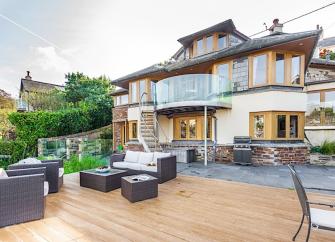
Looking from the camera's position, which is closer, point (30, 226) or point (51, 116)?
point (30, 226)

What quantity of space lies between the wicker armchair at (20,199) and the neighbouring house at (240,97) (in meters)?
7.08

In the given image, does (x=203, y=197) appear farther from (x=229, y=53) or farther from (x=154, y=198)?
(x=229, y=53)

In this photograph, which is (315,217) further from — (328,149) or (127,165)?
(328,149)

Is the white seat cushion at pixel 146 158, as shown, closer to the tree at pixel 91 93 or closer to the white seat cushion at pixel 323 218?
the white seat cushion at pixel 323 218

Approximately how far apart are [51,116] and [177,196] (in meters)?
13.7

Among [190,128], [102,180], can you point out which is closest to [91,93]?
[190,128]

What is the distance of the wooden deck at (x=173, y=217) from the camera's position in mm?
2869

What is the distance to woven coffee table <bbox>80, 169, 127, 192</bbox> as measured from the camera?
5.02 m

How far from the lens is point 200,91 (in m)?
9.64

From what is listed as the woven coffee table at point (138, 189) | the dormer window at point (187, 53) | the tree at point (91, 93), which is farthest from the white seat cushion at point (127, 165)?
the tree at point (91, 93)

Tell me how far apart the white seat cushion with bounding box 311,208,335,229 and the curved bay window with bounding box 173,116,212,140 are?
27.8 ft

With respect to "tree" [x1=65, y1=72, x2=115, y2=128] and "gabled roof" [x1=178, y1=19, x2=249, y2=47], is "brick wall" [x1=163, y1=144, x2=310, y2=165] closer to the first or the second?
"gabled roof" [x1=178, y1=19, x2=249, y2=47]

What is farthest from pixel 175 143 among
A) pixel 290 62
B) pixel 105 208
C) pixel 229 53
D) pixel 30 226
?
pixel 30 226

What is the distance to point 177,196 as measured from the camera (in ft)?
15.4
